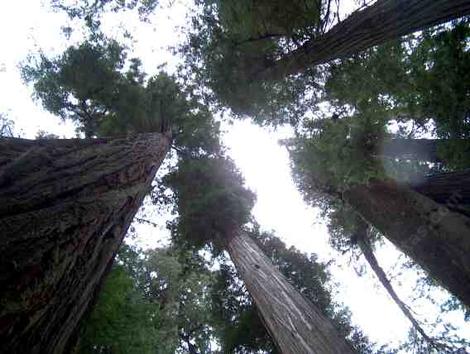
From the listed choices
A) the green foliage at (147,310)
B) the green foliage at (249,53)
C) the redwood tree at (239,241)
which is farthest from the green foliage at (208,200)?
the green foliage at (249,53)

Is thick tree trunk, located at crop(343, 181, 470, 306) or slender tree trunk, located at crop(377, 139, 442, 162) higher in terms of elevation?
slender tree trunk, located at crop(377, 139, 442, 162)

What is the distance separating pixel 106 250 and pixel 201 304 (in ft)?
44.7

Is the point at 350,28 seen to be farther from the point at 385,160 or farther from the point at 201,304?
the point at 201,304

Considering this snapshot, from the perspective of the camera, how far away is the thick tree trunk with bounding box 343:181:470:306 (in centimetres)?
392

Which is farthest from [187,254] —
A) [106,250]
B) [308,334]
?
[106,250]

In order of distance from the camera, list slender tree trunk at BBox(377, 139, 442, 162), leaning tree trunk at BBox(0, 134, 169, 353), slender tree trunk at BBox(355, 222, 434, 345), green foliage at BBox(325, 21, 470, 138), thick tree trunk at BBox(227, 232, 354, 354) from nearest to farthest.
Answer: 1. leaning tree trunk at BBox(0, 134, 169, 353)
2. thick tree trunk at BBox(227, 232, 354, 354)
3. slender tree trunk at BBox(377, 139, 442, 162)
4. green foliage at BBox(325, 21, 470, 138)
5. slender tree trunk at BBox(355, 222, 434, 345)

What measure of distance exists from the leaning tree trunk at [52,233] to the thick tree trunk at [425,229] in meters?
3.58

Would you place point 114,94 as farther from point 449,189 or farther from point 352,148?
point 449,189

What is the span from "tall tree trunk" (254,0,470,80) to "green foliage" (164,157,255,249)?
12.3ft

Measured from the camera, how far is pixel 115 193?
9.21 ft

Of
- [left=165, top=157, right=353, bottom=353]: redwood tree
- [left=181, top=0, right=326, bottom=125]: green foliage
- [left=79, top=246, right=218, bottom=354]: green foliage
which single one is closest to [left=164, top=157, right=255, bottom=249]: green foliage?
[left=165, top=157, right=353, bottom=353]: redwood tree

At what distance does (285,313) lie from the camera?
571cm

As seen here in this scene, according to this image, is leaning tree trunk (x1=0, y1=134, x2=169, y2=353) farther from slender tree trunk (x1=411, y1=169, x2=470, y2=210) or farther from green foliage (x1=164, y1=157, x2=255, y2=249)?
green foliage (x1=164, y1=157, x2=255, y2=249)

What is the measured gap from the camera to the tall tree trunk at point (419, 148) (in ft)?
18.7
